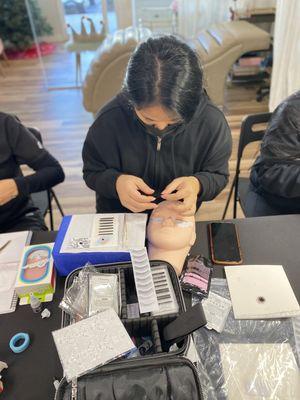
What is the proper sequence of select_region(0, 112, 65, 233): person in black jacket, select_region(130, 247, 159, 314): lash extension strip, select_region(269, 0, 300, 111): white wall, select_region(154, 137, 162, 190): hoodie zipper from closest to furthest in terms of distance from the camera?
select_region(130, 247, 159, 314): lash extension strip < select_region(154, 137, 162, 190): hoodie zipper < select_region(0, 112, 65, 233): person in black jacket < select_region(269, 0, 300, 111): white wall

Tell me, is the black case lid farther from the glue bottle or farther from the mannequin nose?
the mannequin nose

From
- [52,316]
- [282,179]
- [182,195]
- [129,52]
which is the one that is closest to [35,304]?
[52,316]

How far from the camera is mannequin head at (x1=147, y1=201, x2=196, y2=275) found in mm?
770

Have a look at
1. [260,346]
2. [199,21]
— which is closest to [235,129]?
[199,21]

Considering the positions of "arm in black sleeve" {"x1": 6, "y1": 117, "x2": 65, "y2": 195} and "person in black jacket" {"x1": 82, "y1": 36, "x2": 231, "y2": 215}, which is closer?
"person in black jacket" {"x1": 82, "y1": 36, "x2": 231, "y2": 215}

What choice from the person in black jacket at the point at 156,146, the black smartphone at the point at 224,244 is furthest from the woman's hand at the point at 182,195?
the black smartphone at the point at 224,244

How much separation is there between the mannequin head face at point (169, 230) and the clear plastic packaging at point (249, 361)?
19 centimetres

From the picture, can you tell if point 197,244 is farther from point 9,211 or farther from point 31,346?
point 9,211

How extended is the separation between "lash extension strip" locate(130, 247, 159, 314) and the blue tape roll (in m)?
0.25

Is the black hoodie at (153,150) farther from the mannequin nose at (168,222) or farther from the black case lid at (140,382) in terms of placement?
the black case lid at (140,382)

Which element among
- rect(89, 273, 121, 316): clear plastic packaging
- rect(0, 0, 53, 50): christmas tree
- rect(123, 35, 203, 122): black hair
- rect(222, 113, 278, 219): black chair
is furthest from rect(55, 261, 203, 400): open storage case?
rect(0, 0, 53, 50): christmas tree

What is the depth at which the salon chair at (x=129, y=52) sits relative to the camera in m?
2.48

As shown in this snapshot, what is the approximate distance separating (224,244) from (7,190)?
2.19 feet

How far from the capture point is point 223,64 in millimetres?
2701
